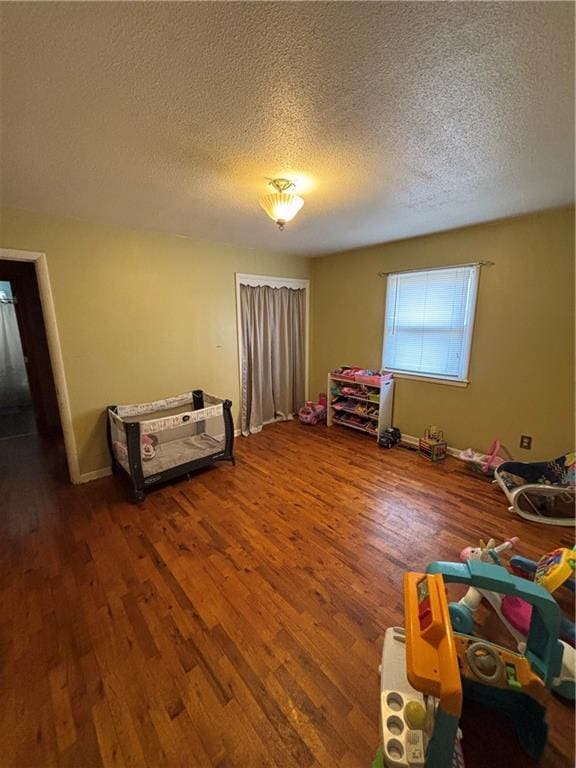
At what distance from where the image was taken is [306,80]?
1096 mm

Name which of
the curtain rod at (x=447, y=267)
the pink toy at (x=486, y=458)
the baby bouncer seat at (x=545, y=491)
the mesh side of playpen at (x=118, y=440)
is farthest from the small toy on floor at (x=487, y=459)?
the mesh side of playpen at (x=118, y=440)

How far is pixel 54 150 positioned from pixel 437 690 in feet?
8.97

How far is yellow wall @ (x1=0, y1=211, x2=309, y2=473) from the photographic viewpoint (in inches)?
103

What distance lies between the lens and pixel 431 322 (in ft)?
11.1

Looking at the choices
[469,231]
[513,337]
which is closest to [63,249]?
[469,231]

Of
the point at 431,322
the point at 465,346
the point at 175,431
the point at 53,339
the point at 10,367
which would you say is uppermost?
the point at 431,322

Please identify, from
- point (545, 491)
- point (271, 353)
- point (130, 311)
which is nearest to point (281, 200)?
point (130, 311)

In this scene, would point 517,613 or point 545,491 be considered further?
point 545,491

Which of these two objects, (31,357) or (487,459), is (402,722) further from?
(31,357)

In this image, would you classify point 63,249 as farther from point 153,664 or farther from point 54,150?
point 153,664

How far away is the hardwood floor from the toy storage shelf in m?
1.06

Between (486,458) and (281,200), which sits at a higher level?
(281,200)

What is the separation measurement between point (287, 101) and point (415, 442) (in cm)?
345

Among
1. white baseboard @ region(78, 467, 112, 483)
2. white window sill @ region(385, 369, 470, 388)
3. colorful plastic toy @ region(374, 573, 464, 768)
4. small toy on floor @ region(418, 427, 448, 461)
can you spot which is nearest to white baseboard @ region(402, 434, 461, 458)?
small toy on floor @ region(418, 427, 448, 461)
